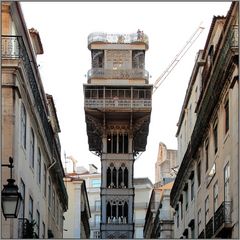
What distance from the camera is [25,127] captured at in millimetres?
30672

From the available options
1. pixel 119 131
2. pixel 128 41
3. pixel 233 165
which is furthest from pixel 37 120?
pixel 119 131

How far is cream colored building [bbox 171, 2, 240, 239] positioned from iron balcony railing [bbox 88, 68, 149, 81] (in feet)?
130

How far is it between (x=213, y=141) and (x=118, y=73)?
57.1m

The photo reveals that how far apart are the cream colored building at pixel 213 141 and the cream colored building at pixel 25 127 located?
595 centimetres

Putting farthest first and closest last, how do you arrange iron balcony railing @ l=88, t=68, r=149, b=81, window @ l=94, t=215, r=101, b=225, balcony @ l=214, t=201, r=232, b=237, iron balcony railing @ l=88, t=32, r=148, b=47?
window @ l=94, t=215, r=101, b=225 → iron balcony railing @ l=88, t=68, r=149, b=81 → iron balcony railing @ l=88, t=32, r=148, b=47 → balcony @ l=214, t=201, r=232, b=237

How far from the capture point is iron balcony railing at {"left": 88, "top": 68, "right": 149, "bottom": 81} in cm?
8831

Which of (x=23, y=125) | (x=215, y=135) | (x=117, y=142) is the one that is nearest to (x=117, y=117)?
(x=117, y=142)

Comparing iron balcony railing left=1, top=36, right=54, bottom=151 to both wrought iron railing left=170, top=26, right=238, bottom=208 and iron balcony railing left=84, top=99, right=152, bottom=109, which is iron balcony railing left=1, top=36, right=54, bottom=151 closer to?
wrought iron railing left=170, top=26, right=238, bottom=208

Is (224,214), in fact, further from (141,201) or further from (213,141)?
(141,201)

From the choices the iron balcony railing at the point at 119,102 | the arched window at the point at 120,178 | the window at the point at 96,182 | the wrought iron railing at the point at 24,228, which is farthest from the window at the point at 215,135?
the window at the point at 96,182

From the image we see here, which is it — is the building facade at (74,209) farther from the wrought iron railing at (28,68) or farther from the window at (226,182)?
the window at (226,182)

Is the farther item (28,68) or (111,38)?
(111,38)

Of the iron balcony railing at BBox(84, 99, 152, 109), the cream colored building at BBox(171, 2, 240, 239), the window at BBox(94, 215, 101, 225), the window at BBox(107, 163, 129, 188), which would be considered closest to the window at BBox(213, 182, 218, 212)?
the cream colored building at BBox(171, 2, 240, 239)

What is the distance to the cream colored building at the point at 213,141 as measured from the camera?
28.3m
